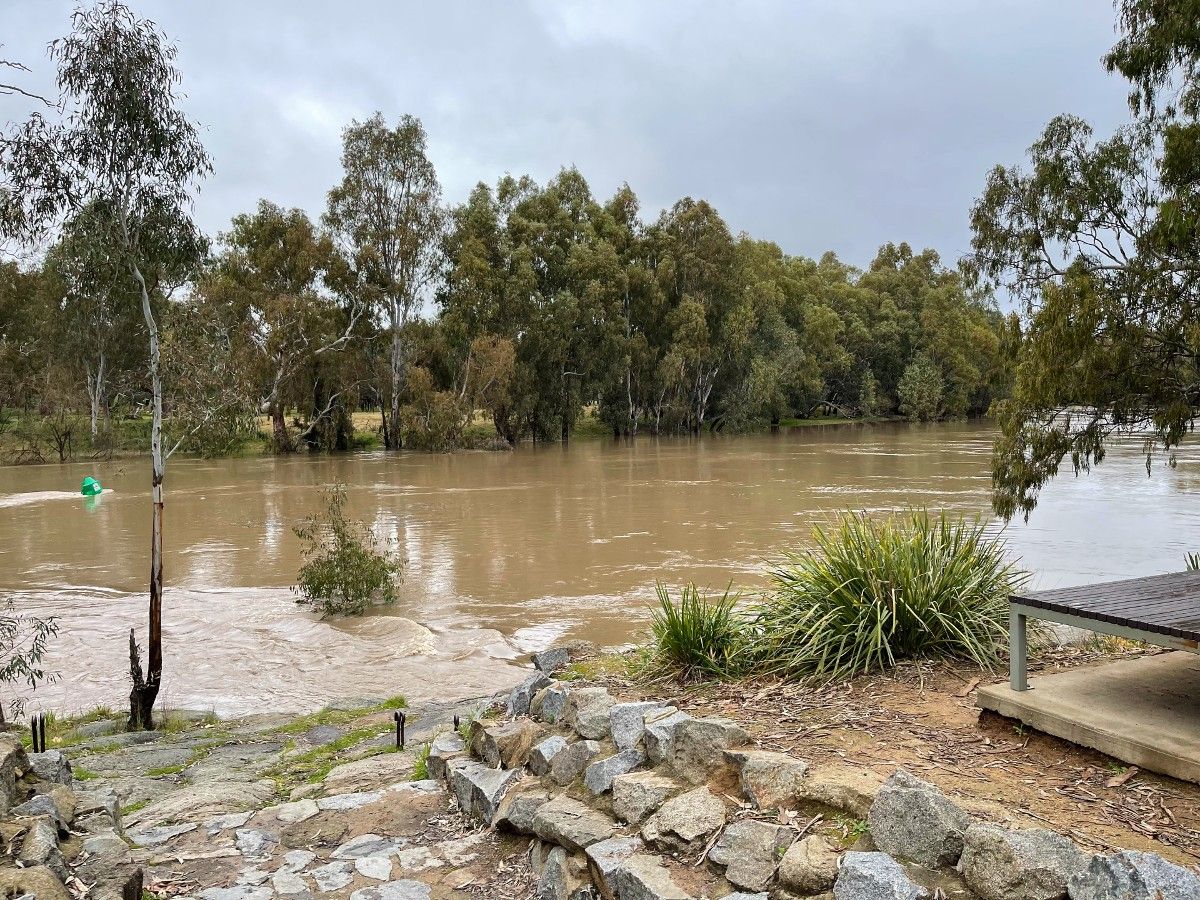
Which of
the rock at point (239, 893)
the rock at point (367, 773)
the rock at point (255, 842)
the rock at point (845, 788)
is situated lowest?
the rock at point (367, 773)

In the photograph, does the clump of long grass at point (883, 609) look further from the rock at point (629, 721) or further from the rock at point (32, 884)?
the rock at point (32, 884)

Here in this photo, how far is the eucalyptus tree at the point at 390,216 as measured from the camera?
128 ft

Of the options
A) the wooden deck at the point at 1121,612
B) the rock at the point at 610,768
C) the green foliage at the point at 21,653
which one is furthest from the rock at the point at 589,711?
the green foliage at the point at 21,653

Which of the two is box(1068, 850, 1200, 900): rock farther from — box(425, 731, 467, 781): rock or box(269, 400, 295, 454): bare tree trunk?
box(269, 400, 295, 454): bare tree trunk

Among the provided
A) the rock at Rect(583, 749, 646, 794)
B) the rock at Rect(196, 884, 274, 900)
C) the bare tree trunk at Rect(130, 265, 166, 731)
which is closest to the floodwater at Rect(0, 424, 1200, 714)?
the bare tree trunk at Rect(130, 265, 166, 731)

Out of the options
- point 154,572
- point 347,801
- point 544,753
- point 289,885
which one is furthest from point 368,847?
point 154,572

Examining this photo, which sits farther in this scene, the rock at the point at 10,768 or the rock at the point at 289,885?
the rock at the point at 10,768

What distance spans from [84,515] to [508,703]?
65.8ft

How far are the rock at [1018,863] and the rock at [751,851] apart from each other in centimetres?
62

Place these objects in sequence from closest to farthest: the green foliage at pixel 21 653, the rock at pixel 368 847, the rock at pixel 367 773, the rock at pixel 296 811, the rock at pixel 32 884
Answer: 1. the rock at pixel 32 884
2. the rock at pixel 368 847
3. the rock at pixel 296 811
4. the rock at pixel 367 773
5. the green foliage at pixel 21 653

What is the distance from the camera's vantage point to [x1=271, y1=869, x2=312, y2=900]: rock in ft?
12.5

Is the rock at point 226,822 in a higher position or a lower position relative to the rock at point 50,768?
lower

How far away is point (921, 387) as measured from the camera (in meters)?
62.1

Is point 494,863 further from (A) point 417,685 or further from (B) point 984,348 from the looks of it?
(B) point 984,348
